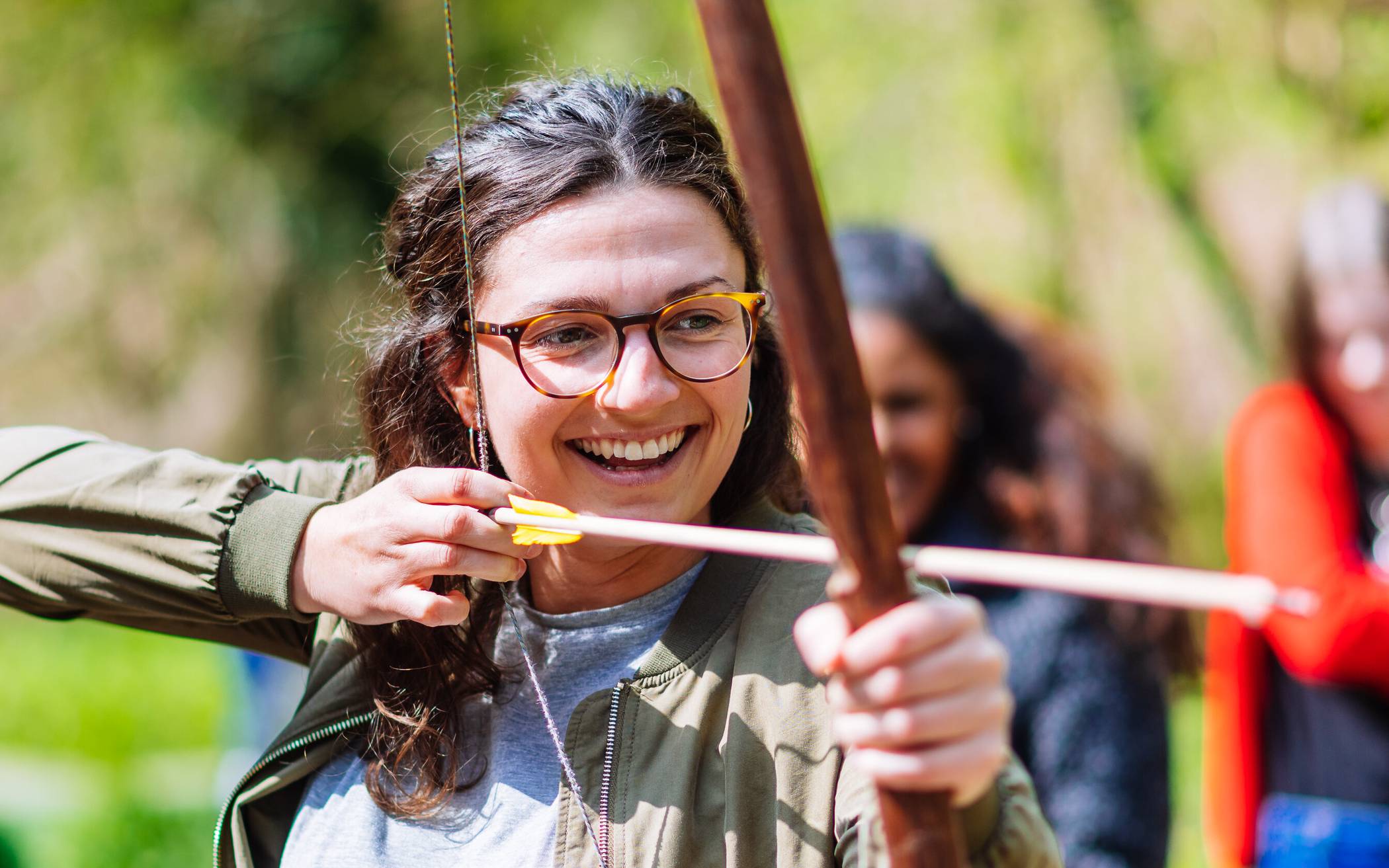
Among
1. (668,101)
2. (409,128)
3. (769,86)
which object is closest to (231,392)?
(409,128)

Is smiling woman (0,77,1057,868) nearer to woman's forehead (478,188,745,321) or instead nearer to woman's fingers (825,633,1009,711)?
woman's forehead (478,188,745,321)

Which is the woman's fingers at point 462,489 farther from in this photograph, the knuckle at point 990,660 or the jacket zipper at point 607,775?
the knuckle at point 990,660

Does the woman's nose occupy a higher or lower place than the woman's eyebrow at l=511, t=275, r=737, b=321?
lower

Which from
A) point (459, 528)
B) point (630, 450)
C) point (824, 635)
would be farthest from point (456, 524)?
point (824, 635)

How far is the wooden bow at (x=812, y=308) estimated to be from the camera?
2.61ft

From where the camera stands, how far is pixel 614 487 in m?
1.24

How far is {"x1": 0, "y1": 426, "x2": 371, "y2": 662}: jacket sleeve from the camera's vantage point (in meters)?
1.32

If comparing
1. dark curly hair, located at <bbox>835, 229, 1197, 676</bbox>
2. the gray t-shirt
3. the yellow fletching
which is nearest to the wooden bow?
the yellow fletching

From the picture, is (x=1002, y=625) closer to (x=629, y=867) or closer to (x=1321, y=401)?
(x=1321, y=401)

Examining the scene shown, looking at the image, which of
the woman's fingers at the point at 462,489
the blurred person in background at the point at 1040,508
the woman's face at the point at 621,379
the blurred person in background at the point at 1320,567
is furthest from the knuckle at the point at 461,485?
the blurred person in background at the point at 1320,567

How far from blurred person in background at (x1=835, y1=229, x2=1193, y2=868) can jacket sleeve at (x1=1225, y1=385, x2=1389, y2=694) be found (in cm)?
25

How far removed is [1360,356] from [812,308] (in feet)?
6.55

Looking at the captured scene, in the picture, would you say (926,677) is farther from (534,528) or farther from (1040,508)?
(1040,508)

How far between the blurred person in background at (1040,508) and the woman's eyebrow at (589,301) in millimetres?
1129
